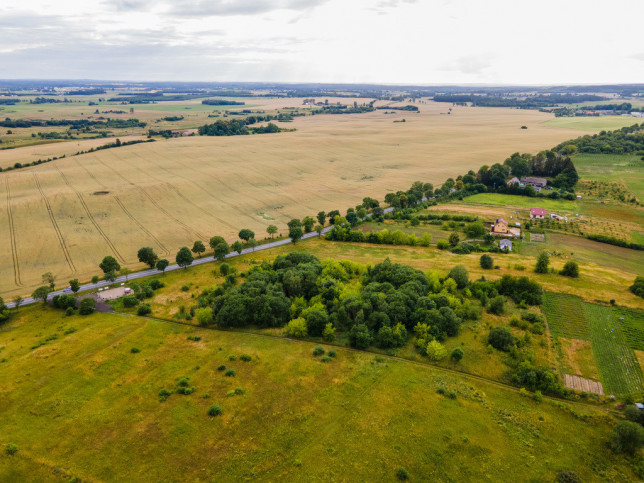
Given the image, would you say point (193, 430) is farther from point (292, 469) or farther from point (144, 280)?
point (144, 280)

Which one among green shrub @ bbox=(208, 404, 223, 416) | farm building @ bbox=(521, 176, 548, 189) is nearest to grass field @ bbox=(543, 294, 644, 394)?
green shrub @ bbox=(208, 404, 223, 416)

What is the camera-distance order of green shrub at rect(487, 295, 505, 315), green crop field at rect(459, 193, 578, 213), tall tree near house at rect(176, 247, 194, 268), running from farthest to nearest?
green crop field at rect(459, 193, 578, 213) < tall tree near house at rect(176, 247, 194, 268) < green shrub at rect(487, 295, 505, 315)

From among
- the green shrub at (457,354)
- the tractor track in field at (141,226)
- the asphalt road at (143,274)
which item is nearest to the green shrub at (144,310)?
the asphalt road at (143,274)

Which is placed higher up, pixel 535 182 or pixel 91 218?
pixel 535 182

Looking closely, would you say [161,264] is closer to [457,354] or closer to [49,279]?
[49,279]

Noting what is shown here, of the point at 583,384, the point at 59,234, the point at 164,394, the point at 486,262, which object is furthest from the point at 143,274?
the point at 583,384

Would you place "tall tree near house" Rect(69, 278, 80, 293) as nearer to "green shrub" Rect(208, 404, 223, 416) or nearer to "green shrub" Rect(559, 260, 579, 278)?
"green shrub" Rect(208, 404, 223, 416)

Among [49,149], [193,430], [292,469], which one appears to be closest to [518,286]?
[292,469]
